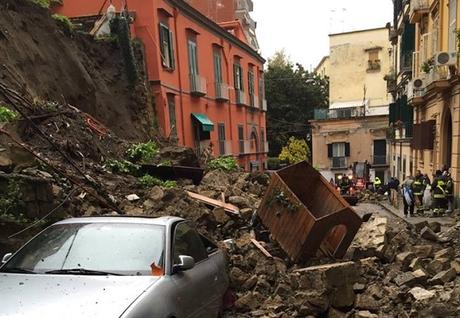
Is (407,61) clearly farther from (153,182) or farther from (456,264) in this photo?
(456,264)

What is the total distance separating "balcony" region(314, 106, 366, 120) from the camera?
135 ft

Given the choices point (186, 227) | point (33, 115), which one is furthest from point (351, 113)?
point (186, 227)

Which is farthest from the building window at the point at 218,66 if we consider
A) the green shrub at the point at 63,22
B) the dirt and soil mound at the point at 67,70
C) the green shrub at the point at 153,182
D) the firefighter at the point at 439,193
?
the green shrub at the point at 153,182

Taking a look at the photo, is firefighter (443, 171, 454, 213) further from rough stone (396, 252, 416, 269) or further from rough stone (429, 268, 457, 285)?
rough stone (429, 268, 457, 285)

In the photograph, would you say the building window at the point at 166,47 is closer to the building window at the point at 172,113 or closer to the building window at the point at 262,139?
the building window at the point at 172,113

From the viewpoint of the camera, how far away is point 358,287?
23.4 feet

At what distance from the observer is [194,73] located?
2338 cm

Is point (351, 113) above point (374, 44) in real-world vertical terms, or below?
below

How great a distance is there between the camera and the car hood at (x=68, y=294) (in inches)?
130

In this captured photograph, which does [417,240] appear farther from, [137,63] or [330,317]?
[137,63]

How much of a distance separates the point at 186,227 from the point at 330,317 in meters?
2.79

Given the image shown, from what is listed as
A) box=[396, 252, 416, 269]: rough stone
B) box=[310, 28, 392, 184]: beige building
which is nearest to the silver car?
box=[396, 252, 416, 269]: rough stone

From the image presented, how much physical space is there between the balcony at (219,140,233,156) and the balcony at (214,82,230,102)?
2550mm

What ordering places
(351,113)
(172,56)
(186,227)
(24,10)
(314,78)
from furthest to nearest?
(314,78) → (351,113) → (172,56) → (24,10) → (186,227)
